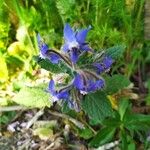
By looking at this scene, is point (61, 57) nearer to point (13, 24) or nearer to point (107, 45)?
point (107, 45)

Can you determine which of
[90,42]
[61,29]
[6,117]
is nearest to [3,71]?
[6,117]

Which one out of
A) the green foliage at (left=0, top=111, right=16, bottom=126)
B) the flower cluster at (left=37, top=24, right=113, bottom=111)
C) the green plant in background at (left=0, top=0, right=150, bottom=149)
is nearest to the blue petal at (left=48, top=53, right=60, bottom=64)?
the flower cluster at (left=37, top=24, right=113, bottom=111)

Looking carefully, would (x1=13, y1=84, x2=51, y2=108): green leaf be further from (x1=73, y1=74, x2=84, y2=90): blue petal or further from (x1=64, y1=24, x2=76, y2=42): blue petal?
(x1=64, y1=24, x2=76, y2=42): blue petal

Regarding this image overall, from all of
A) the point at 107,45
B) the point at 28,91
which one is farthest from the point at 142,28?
the point at 28,91

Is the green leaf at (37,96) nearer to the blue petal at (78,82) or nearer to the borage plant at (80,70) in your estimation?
the borage plant at (80,70)

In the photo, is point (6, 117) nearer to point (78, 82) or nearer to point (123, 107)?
point (123, 107)

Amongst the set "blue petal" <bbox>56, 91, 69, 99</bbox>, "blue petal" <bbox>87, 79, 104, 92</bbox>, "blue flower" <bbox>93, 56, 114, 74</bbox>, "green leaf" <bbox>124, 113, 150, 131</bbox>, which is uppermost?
"blue flower" <bbox>93, 56, 114, 74</bbox>
